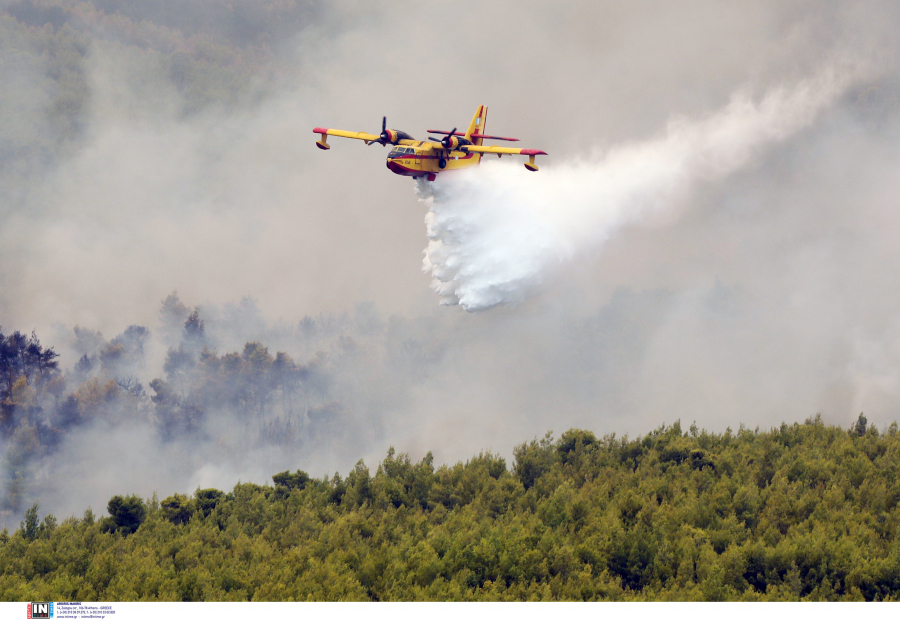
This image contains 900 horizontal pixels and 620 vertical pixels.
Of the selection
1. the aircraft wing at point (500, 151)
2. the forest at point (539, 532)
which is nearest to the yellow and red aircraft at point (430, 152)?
the aircraft wing at point (500, 151)

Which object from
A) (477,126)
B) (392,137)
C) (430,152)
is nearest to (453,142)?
(430,152)

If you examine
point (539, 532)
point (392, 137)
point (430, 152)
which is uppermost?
point (392, 137)

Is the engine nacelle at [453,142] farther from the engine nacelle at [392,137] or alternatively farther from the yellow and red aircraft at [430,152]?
the engine nacelle at [392,137]

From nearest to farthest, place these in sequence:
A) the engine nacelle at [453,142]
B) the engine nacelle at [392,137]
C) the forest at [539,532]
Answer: the forest at [539,532]
the engine nacelle at [453,142]
the engine nacelle at [392,137]

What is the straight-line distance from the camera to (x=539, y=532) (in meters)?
34.0

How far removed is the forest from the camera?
29.2 metres

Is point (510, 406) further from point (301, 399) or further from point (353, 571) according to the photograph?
point (353, 571)

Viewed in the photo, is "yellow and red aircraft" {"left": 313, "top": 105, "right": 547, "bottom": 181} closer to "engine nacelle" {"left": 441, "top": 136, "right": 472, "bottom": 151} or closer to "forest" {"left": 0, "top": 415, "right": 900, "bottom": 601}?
"engine nacelle" {"left": 441, "top": 136, "right": 472, "bottom": 151}

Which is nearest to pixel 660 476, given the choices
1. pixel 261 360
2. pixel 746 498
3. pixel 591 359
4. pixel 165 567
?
pixel 746 498

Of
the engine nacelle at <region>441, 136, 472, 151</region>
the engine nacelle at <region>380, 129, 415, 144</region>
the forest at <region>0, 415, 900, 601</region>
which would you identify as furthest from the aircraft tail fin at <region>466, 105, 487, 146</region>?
the forest at <region>0, 415, 900, 601</region>

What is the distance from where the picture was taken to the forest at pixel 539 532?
2923 cm

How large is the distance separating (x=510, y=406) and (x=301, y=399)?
44285mm

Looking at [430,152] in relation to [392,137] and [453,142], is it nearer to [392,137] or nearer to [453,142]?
[453,142]

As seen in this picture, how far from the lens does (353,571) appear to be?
31.0 m
